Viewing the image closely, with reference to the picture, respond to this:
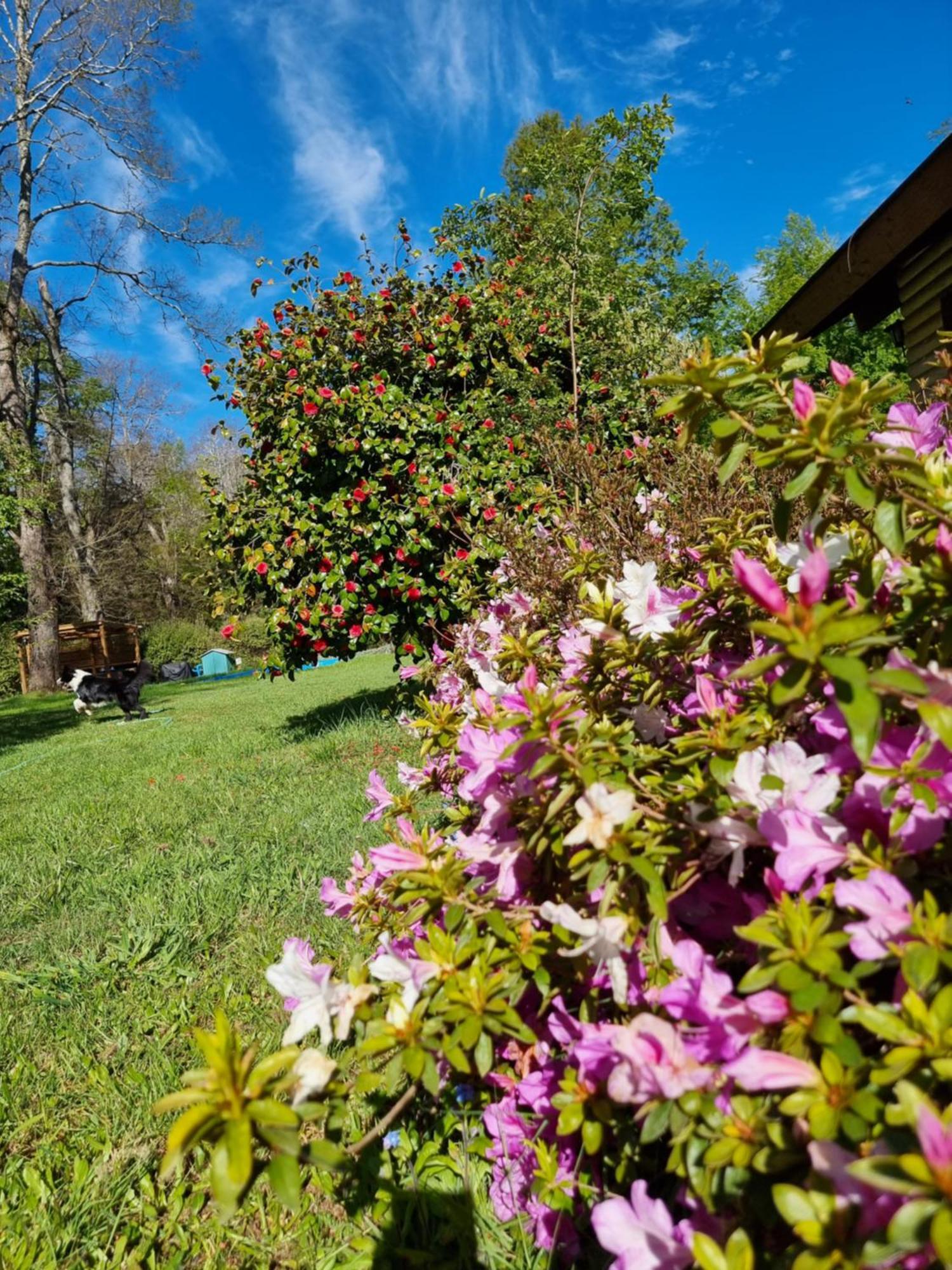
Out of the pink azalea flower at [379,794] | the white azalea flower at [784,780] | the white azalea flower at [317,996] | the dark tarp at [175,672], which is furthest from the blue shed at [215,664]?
the white azalea flower at [784,780]

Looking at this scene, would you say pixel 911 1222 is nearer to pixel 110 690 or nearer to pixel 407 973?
pixel 407 973

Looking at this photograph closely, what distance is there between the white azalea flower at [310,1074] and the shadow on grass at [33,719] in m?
8.98

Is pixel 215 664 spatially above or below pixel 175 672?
below

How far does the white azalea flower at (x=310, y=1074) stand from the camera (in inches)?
28.0

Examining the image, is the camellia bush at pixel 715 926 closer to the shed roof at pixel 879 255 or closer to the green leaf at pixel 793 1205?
the green leaf at pixel 793 1205

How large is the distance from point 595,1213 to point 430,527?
432 cm

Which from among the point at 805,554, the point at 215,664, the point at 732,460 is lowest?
the point at 215,664

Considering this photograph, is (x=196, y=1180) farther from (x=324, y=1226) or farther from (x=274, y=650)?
(x=274, y=650)

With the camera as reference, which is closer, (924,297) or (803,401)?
(803,401)

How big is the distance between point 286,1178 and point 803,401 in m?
0.91

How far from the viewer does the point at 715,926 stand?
889 millimetres

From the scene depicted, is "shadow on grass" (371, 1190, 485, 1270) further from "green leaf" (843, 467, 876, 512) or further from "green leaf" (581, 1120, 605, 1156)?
"green leaf" (843, 467, 876, 512)

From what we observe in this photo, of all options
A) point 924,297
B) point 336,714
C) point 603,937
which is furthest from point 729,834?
point 336,714

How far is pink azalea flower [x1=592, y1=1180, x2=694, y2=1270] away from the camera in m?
0.70
